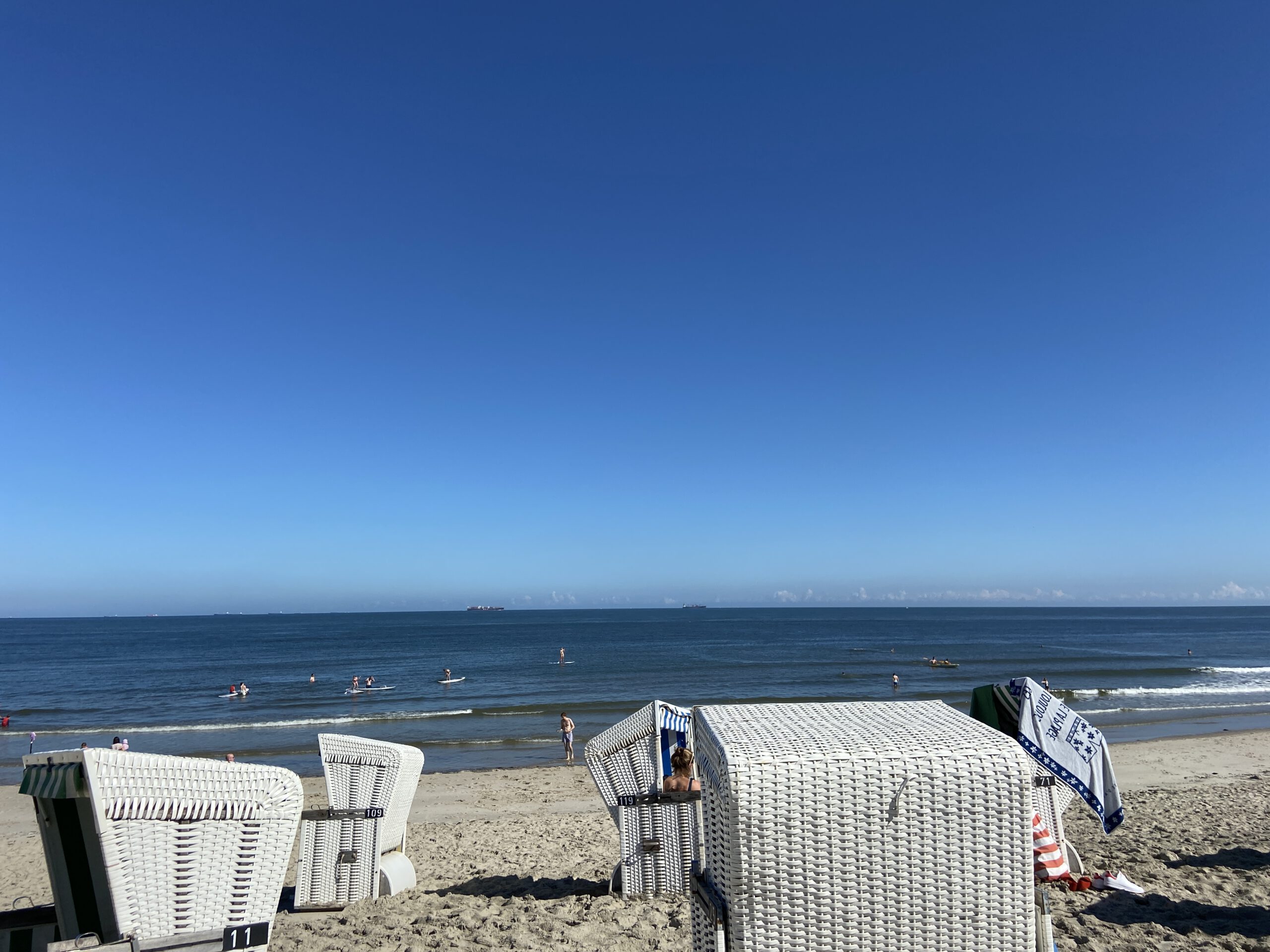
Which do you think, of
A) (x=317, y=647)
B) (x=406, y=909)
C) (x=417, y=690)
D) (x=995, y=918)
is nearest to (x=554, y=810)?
(x=406, y=909)

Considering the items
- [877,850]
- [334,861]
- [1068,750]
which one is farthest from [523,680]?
[877,850]

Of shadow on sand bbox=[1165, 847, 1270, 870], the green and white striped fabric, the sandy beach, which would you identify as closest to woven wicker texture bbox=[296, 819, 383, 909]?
the sandy beach

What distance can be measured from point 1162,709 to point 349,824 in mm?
27711

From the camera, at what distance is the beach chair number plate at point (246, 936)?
8.04ft

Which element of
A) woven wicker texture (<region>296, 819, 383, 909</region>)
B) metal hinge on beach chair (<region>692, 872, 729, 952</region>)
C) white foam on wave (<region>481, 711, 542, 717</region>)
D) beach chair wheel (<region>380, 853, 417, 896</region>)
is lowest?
white foam on wave (<region>481, 711, 542, 717</region>)

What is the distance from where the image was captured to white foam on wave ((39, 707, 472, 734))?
23688mm

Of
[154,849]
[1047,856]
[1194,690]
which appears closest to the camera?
[154,849]

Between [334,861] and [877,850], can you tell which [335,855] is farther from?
[877,850]

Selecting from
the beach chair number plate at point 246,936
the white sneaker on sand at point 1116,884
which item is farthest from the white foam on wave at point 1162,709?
the beach chair number plate at point 246,936

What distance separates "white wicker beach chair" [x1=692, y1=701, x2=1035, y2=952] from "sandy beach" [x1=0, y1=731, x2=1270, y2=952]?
3.58 metres

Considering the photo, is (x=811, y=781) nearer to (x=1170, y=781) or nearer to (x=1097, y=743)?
(x=1097, y=743)

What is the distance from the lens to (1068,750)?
12.0 feet

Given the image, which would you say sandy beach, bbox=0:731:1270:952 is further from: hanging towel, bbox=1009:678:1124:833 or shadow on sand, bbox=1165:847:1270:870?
hanging towel, bbox=1009:678:1124:833

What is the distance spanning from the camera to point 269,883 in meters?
2.57
